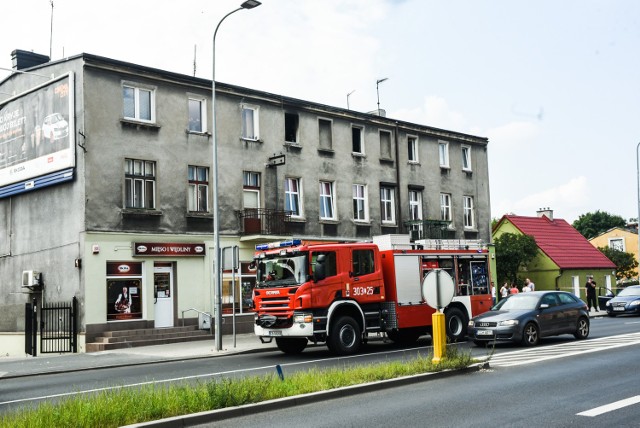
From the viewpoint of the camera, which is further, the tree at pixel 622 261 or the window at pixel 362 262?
the tree at pixel 622 261

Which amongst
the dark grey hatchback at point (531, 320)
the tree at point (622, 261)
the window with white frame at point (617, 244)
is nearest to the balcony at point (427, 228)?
the dark grey hatchback at point (531, 320)

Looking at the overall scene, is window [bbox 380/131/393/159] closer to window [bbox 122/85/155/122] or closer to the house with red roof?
window [bbox 122/85/155/122]

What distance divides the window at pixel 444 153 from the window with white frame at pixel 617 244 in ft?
135

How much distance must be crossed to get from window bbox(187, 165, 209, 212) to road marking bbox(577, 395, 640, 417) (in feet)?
64.5

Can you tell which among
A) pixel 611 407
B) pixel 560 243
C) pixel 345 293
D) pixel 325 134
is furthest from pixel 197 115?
pixel 560 243

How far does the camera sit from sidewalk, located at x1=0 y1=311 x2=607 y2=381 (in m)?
17.9

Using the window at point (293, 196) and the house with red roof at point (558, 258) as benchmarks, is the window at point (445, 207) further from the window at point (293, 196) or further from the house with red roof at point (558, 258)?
the house with red roof at point (558, 258)

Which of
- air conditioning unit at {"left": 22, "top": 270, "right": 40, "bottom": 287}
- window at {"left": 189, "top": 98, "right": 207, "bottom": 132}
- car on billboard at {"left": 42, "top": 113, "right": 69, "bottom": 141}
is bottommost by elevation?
air conditioning unit at {"left": 22, "top": 270, "right": 40, "bottom": 287}

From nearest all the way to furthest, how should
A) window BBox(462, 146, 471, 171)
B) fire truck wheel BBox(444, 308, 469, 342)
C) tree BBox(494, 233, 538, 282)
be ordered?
fire truck wheel BBox(444, 308, 469, 342)
window BBox(462, 146, 471, 171)
tree BBox(494, 233, 538, 282)

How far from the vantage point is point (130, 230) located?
24609 millimetres

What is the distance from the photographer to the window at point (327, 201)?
31.7 m

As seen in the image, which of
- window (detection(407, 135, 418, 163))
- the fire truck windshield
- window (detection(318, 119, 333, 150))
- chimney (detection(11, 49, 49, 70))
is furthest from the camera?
window (detection(407, 135, 418, 163))

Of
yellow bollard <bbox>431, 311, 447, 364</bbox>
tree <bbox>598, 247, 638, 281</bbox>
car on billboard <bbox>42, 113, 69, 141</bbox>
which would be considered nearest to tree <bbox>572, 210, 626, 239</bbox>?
tree <bbox>598, 247, 638, 281</bbox>

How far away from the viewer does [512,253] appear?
4628 centimetres
